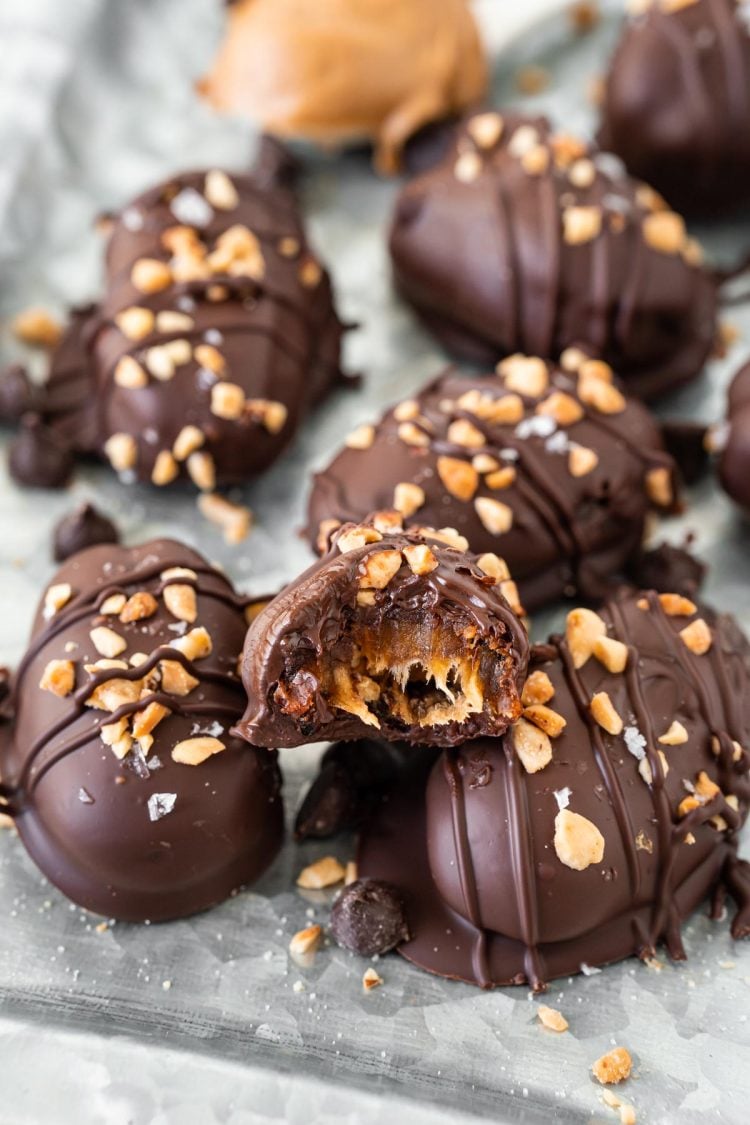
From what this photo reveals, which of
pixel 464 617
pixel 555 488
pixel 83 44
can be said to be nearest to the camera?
pixel 464 617

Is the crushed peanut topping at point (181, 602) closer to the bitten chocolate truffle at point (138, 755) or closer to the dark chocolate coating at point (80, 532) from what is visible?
the bitten chocolate truffle at point (138, 755)

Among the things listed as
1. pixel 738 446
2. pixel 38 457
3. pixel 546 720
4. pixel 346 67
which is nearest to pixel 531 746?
pixel 546 720

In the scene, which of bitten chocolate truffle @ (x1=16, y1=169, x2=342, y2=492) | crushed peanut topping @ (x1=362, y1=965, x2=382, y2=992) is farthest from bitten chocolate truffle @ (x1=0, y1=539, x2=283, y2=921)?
bitten chocolate truffle @ (x1=16, y1=169, x2=342, y2=492)

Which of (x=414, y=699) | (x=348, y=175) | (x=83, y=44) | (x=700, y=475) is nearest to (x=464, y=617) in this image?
(x=414, y=699)

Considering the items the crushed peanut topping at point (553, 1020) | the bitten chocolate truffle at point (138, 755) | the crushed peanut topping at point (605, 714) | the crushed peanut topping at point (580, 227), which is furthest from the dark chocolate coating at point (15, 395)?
the crushed peanut topping at point (553, 1020)

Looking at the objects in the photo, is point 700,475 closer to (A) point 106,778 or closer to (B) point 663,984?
(B) point 663,984

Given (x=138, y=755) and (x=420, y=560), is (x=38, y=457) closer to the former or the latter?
(x=138, y=755)

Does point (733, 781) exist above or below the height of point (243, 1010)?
above
